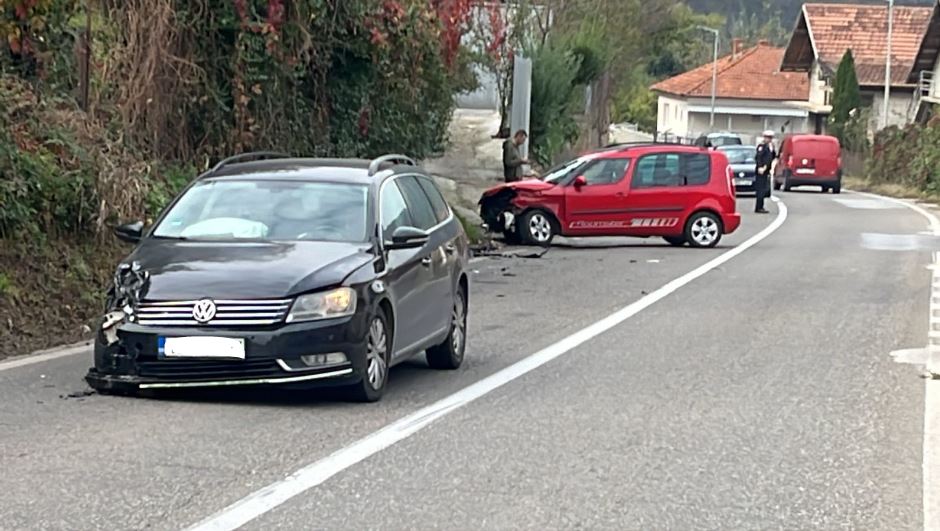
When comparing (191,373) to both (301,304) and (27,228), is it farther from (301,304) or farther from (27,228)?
(27,228)

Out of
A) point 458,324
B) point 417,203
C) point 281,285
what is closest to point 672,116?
point 458,324

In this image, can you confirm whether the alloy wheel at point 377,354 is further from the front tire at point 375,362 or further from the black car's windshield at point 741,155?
the black car's windshield at point 741,155

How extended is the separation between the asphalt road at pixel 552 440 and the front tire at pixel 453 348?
108mm

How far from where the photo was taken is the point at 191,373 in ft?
30.6

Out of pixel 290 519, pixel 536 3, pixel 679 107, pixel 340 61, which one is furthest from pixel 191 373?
pixel 679 107

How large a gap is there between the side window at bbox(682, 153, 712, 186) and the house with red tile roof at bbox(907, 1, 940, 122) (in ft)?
136

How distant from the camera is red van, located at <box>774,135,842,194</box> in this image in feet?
163

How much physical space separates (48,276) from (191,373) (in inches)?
202

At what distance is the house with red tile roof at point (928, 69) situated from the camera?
6419 cm

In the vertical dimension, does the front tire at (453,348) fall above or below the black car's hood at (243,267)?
below

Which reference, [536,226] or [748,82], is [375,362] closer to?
[536,226]

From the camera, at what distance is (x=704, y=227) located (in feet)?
81.8

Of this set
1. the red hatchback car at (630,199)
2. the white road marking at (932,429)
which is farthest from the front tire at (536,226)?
the white road marking at (932,429)

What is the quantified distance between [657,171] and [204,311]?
1648 centimetres
